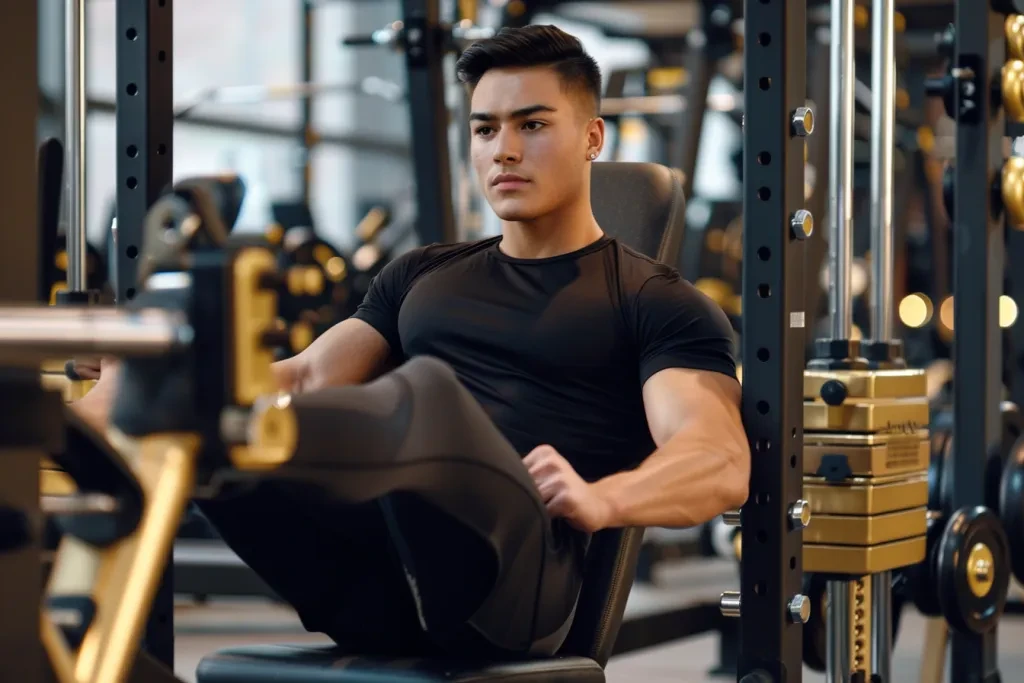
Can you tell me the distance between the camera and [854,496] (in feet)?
7.17

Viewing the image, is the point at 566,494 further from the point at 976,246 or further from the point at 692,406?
the point at 976,246

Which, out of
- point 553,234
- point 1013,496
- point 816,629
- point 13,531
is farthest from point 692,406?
point 1013,496

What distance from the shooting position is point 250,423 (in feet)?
3.73

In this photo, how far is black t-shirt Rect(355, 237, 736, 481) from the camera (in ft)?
6.59

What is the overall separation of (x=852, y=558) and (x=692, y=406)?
430 mm

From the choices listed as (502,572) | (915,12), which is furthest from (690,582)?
(502,572)

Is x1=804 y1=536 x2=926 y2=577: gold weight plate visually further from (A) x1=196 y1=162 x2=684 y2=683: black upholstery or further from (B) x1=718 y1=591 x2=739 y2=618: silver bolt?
(A) x1=196 y1=162 x2=684 y2=683: black upholstery

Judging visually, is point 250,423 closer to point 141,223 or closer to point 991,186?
point 141,223

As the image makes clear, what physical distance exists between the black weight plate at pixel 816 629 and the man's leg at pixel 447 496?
0.78 meters

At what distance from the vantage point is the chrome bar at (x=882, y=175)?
2.48 m

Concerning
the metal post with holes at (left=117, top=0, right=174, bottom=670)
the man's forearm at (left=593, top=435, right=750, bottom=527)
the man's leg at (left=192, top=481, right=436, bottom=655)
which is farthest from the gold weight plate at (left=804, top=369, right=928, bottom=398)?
the metal post with holes at (left=117, top=0, right=174, bottom=670)

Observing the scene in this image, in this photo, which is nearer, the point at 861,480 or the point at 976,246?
the point at 861,480

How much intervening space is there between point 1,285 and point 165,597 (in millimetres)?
1057

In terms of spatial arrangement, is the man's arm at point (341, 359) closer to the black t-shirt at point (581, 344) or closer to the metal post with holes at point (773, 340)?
the black t-shirt at point (581, 344)
